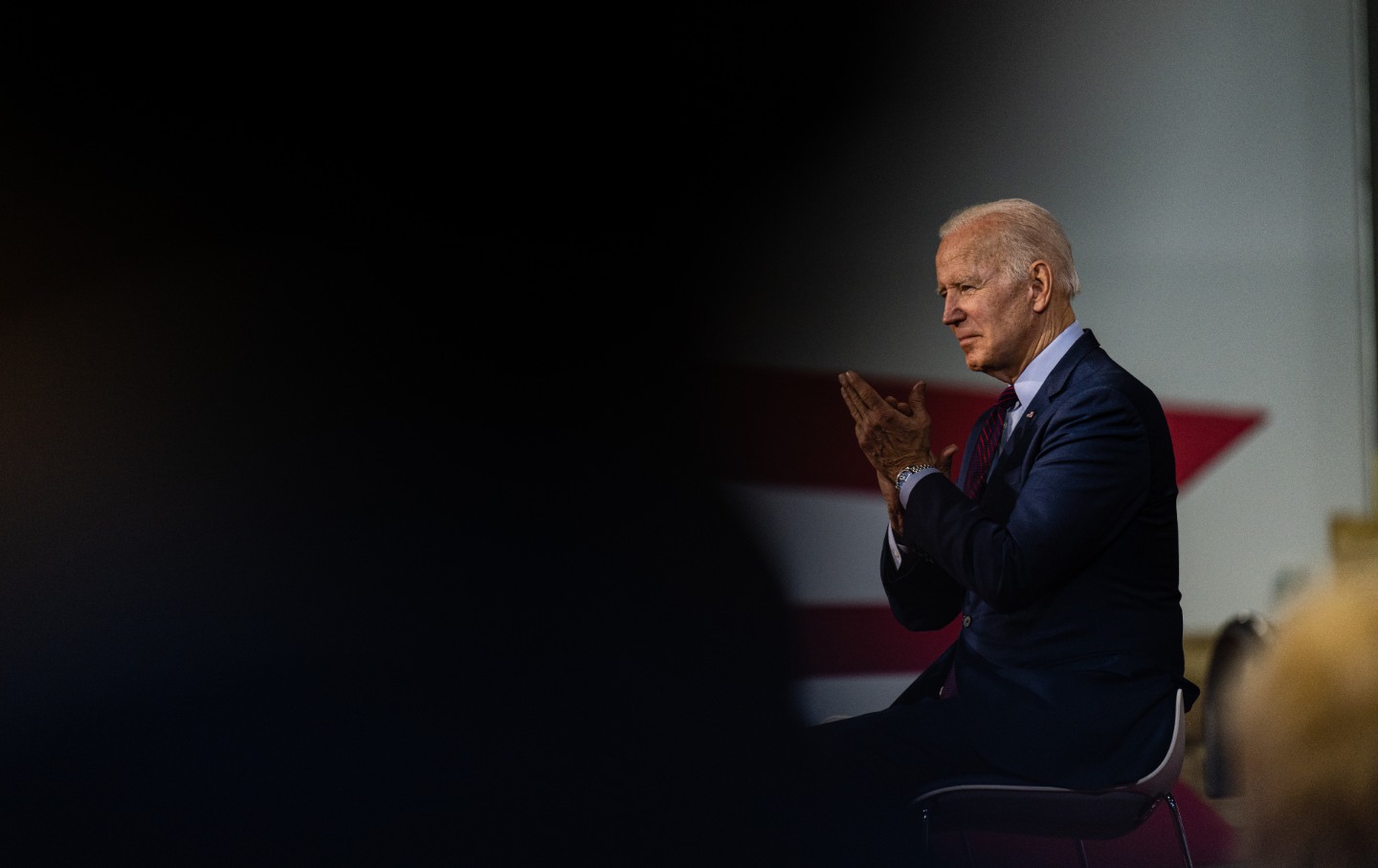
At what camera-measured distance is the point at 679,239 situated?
9.94 ft

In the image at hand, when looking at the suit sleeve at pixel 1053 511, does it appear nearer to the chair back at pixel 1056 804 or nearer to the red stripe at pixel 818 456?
the chair back at pixel 1056 804

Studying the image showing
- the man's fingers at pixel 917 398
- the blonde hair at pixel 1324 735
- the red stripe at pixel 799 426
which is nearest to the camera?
the blonde hair at pixel 1324 735

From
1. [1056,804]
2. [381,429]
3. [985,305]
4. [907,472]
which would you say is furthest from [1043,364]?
[381,429]

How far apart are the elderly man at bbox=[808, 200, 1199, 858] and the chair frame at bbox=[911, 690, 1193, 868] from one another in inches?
0.6

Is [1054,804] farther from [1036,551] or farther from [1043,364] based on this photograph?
[1043,364]

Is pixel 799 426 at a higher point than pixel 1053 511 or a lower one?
lower

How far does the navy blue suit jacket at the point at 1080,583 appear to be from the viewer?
143 cm

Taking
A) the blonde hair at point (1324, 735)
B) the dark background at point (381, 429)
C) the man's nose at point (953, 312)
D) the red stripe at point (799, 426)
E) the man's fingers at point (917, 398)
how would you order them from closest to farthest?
1. the blonde hair at point (1324, 735)
2. the man's fingers at point (917, 398)
3. the man's nose at point (953, 312)
4. the dark background at point (381, 429)
5. the red stripe at point (799, 426)

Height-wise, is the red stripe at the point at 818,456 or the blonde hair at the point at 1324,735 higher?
the blonde hair at the point at 1324,735

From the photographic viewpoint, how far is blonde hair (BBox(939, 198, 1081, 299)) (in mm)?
1627

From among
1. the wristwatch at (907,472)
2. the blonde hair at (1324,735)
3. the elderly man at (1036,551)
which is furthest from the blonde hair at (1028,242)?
the blonde hair at (1324,735)

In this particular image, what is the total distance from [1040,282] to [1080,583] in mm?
401

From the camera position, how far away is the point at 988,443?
5.52 feet

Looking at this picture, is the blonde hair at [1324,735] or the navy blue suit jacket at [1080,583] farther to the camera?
the navy blue suit jacket at [1080,583]
